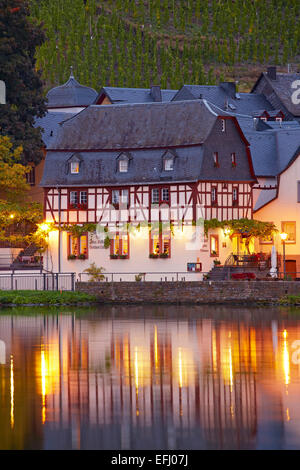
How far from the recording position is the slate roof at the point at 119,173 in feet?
238

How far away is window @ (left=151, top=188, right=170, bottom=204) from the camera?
240ft

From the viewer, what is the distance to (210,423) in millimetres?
22906

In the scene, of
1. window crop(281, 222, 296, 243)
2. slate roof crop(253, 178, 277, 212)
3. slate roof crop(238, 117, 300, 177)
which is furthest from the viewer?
slate roof crop(238, 117, 300, 177)

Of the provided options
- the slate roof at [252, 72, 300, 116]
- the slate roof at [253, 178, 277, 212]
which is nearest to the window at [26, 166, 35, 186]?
the slate roof at [253, 178, 277, 212]

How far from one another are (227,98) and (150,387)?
7870cm

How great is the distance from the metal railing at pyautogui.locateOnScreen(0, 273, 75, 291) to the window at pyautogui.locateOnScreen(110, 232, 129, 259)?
4.14 metres

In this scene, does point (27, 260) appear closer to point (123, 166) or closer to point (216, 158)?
point (123, 166)

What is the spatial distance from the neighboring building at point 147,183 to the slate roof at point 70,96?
105 feet

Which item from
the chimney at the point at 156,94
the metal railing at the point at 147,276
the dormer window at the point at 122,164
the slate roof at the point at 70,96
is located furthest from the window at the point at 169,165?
the slate roof at the point at 70,96

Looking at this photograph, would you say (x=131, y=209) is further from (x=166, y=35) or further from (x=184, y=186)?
(x=166, y=35)

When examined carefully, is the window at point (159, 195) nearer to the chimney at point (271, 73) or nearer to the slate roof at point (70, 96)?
the slate roof at point (70, 96)

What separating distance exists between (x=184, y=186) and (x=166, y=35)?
4542 inches

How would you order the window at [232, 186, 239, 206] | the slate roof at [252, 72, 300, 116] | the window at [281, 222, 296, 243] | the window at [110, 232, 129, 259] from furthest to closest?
the slate roof at [252, 72, 300, 116] → the window at [281, 222, 296, 243] → the window at [232, 186, 239, 206] → the window at [110, 232, 129, 259]

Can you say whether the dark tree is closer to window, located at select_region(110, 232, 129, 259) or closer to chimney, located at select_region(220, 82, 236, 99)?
window, located at select_region(110, 232, 129, 259)
